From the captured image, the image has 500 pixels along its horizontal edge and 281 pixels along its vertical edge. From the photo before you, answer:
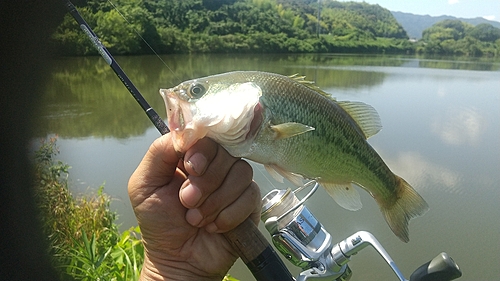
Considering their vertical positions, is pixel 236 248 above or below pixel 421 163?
above

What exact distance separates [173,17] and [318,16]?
76.4 feet

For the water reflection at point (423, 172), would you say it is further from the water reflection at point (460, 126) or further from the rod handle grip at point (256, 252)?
the rod handle grip at point (256, 252)

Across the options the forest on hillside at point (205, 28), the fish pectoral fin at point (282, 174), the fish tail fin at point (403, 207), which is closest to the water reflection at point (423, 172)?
the forest on hillside at point (205, 28)

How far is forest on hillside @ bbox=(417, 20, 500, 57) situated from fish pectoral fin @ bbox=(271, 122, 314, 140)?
39.8m

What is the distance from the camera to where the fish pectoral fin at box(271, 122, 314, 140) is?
52.7 inches

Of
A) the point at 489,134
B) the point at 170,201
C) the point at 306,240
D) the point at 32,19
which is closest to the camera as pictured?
the point at 170,201

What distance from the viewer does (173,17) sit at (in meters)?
16.8

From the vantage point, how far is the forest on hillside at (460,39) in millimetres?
35594

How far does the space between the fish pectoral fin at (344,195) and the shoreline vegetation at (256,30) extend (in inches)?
82.0

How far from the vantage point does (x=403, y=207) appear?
1.74m

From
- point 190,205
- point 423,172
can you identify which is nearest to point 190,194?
point 190,205

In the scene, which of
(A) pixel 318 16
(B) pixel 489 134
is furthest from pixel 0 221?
(A) pixel 318 16

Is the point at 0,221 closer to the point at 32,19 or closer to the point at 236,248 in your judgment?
the point at 236,248

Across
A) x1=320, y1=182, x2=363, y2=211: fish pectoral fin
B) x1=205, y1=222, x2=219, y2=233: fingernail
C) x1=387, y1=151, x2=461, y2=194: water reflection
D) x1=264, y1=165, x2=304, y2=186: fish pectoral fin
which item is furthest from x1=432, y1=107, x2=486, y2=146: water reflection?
x1=205, y1=222, x2=219, y2=233: fingernail
